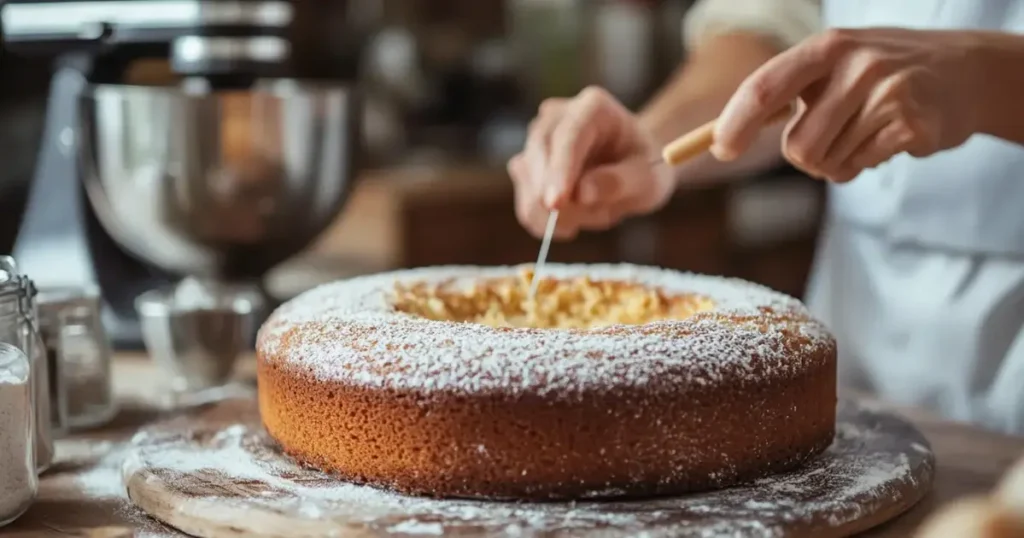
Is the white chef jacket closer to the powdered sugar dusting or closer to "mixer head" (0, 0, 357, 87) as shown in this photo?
the powdered sugar dusting

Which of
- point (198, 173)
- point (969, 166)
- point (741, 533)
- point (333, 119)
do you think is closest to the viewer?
point (741, 533)

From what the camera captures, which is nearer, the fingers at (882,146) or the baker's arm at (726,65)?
the fingers at (882,146)

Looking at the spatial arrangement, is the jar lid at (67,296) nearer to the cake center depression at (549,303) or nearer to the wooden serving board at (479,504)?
the wooden serving board at (479,504)

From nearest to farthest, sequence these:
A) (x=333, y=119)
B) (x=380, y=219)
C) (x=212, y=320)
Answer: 1. (x=212, y=320)
2. (x=333, y=119)
3. (x=380, y=219)

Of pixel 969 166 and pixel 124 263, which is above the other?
pixel 969 166

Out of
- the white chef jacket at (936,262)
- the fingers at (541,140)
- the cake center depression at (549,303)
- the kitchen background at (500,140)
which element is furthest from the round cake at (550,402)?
the kitchen background at (500,140)

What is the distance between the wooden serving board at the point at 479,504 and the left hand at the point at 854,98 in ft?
0.90

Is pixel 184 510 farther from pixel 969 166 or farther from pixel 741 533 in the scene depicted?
pixel 969 166

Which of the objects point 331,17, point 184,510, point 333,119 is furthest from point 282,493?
point 331,17

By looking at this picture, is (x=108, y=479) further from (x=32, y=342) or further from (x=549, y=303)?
(x=549, y=303)

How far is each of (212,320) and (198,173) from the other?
0.99ft

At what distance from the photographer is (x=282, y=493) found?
910mm

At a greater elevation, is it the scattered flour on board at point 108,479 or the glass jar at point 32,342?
the glass jar at point 32,342

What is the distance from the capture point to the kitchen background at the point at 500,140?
119 inches
